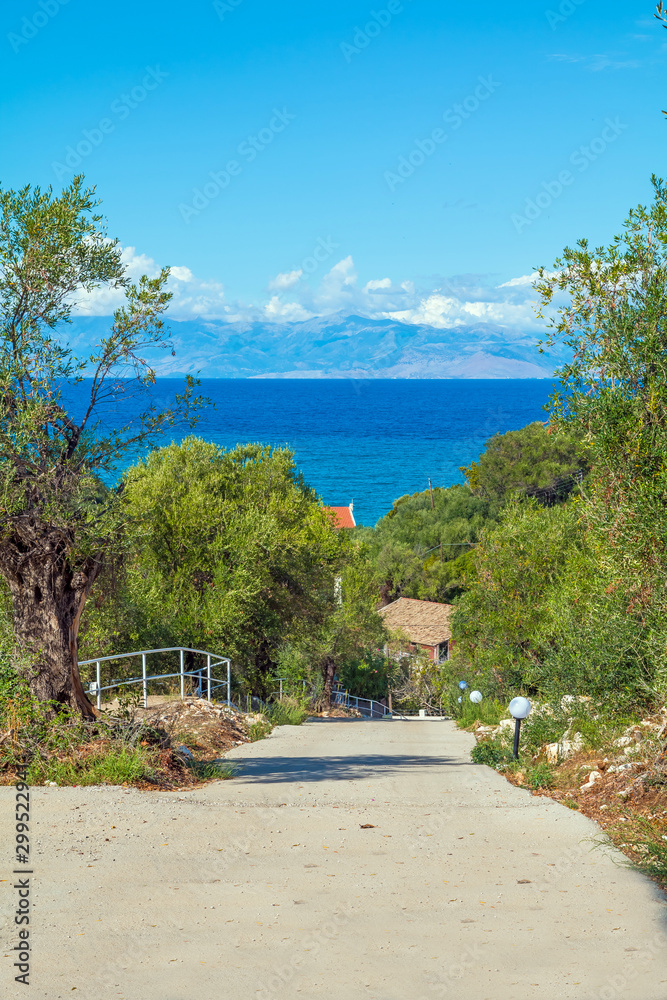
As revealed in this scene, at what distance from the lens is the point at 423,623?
172 feet

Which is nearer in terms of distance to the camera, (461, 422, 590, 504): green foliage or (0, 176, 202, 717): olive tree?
(0, 176, 202, 717): olive tree

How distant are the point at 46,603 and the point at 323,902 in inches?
180

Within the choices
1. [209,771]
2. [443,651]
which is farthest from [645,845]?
[443,651]

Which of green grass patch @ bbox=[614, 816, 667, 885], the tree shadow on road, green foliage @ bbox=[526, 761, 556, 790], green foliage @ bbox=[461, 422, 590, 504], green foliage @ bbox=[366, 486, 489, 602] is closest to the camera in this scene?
green grass patch @ bbox=[614, 816, 667, 885]

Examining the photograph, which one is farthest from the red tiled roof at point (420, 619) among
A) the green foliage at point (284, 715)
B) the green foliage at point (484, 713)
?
the green foliage at point (284, 715)

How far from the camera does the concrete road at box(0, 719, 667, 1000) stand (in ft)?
13.7

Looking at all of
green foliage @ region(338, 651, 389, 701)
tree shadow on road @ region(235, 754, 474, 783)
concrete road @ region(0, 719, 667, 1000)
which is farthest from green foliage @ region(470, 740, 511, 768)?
green foliage @ region(338, 651, 389, 701)

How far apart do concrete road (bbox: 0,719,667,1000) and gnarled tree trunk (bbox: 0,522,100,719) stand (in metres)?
1.32

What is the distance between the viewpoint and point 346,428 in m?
187

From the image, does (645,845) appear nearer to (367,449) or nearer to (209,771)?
(209,771)

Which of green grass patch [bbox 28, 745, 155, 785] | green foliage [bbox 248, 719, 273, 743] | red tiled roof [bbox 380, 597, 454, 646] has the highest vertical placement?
red tiled roof [bbox 380, 597, 454, 646]

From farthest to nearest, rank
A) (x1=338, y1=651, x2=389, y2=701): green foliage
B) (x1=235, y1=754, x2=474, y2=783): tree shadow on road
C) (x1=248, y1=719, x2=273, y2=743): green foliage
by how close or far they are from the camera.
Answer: (x1=338, y1=651, x2=389, y2=701): green foliage < (x1=248, y1=719, x2=273, y2=743): green foliage < (x1=235, y1=754, x2=474, y2=783): tree shadow on road

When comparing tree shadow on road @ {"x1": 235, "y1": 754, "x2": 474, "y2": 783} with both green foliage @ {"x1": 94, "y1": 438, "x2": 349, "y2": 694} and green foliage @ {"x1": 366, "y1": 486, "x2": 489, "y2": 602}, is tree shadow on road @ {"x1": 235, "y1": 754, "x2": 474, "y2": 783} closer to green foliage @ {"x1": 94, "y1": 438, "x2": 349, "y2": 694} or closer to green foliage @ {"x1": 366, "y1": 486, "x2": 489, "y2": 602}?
green foliage @ {"x1": 94, "y1": 438, "x2": 349, "y2": 694}

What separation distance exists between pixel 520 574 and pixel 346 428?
16415 centimetres
